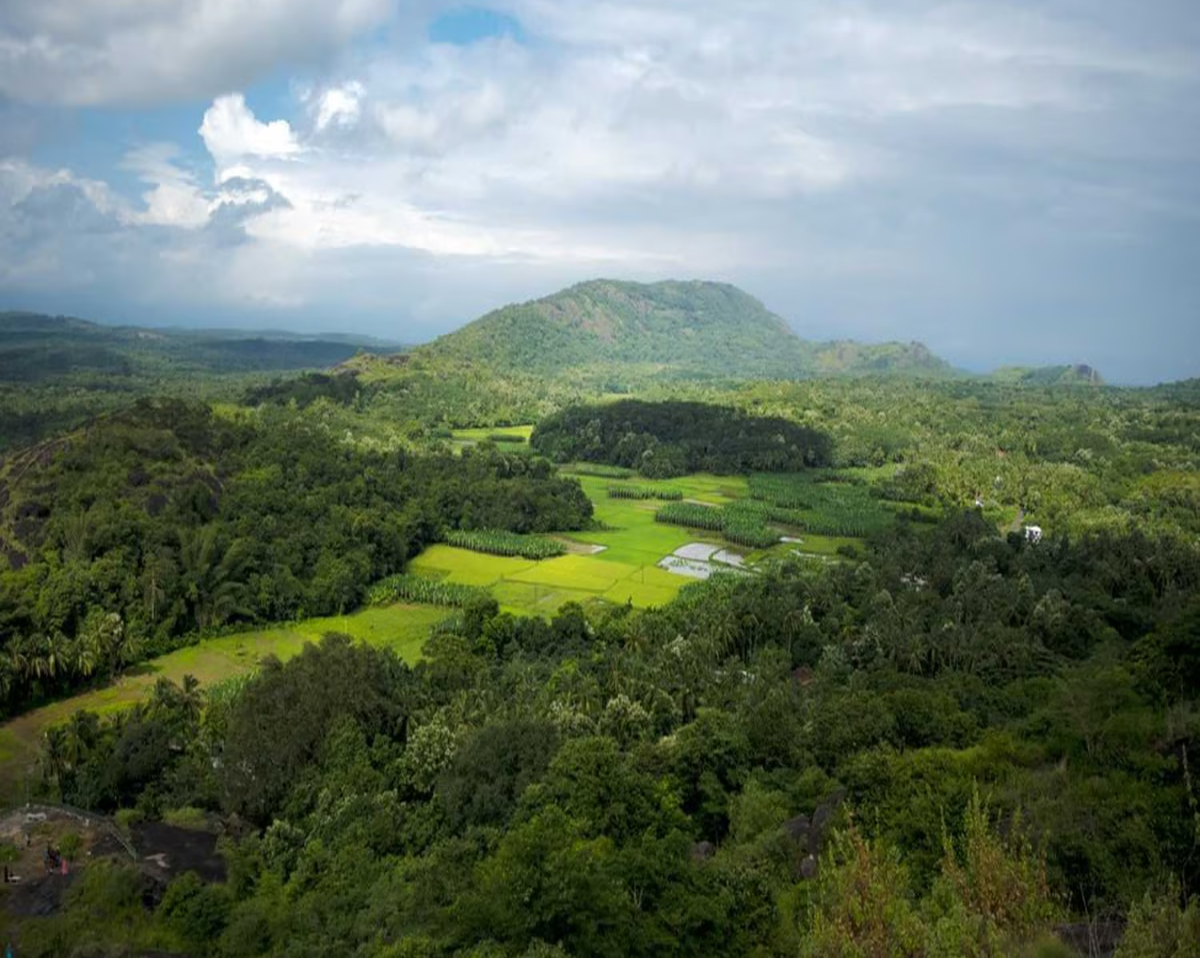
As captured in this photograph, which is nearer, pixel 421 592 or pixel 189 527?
pixel 189 527

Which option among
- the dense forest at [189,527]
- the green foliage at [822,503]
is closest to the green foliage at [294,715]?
the dense forest at [189,527]

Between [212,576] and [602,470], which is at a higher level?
[602,470]

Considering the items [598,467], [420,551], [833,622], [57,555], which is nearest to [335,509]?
[420,551]

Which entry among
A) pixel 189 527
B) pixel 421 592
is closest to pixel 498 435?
pixel 421 592

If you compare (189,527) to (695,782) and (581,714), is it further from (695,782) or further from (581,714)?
(695,782)

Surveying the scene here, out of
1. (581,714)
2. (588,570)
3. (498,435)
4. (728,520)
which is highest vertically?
(498,435)

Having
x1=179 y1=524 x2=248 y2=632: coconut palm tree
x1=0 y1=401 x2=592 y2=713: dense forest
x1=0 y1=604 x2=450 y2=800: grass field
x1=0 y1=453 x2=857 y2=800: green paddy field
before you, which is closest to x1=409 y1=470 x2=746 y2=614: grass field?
x1=0 y1=453 x2=857 y2=800: green paddy field

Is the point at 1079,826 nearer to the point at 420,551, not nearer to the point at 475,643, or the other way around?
the point at 475,643
